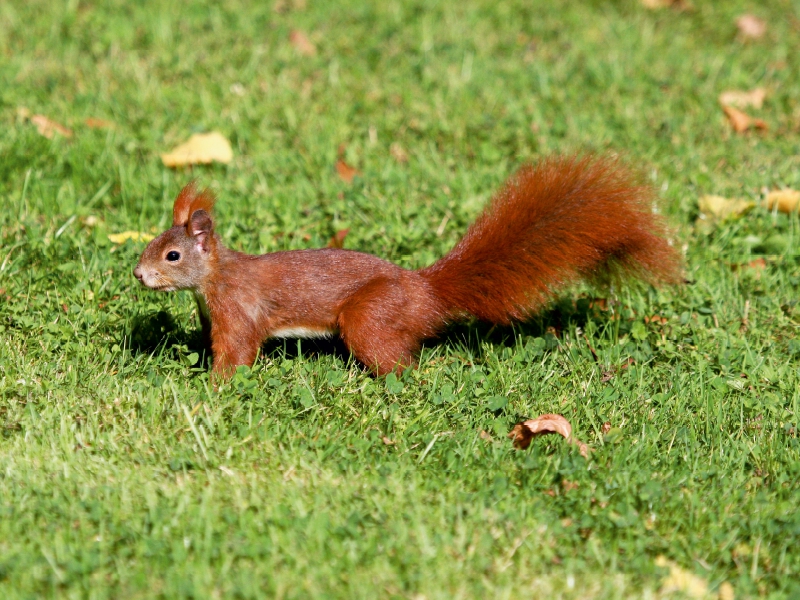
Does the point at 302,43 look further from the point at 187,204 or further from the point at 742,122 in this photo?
the point at 187,204

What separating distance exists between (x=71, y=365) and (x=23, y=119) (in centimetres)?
202

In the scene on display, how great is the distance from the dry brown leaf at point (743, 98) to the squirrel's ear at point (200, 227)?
3135 millimetres

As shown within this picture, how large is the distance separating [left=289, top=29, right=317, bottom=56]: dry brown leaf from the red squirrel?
250cm

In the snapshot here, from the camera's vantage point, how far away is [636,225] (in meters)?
3.14

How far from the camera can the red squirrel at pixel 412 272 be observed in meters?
3.13

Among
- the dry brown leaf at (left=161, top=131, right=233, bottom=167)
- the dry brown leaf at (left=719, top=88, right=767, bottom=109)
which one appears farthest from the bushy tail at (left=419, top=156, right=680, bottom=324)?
the dry brown leaf at (left=719, top=88, right=767, bottom=109)

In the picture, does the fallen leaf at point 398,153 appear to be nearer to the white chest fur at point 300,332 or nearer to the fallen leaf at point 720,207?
the fallen leaf at point 720,207

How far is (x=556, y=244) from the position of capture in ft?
10.4

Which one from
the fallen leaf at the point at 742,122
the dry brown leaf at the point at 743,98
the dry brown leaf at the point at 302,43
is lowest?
the fallen leaf at the point at 742,122

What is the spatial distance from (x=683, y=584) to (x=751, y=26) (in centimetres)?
468

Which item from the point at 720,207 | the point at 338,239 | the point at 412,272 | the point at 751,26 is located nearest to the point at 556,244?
the point at 412,272

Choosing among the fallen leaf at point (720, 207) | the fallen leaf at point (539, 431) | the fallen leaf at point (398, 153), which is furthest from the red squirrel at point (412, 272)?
the fallen leaf at point (398, 153)

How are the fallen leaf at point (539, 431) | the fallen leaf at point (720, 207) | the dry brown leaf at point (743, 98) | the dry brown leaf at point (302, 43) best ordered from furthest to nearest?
the dry brown leaf at point (302, 43) < the dry brown leaf at point (743, 98) < the fallen leaf at point (720, 207) < the fallen leaf at point (539, 431)

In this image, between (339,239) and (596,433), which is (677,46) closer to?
(339,239)
